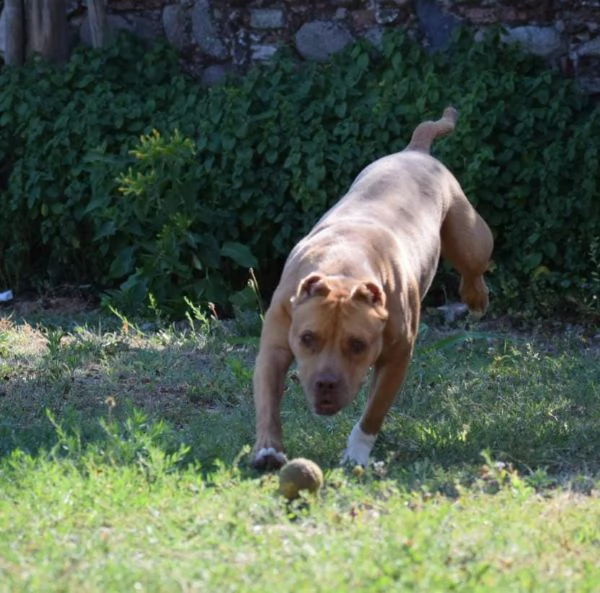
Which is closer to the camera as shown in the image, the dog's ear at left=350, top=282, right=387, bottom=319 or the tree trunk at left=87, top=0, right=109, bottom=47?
the dog's ear at left=350, top=282, right=387, bottom=319

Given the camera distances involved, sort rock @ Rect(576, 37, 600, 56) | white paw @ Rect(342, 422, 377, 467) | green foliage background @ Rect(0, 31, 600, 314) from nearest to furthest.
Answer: white paw @ Rect(342, 422, 377, 467)
green foliage background @ Rect(0, 31, 600, 314)
rock @ Rect(576, 37, 600, 56)

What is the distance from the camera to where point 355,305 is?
18.6 feet

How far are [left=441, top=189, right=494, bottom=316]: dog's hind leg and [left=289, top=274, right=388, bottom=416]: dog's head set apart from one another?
2.11 meters

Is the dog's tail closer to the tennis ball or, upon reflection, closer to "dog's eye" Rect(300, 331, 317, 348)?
"dog's eye" Rect(300, 331, 317, 348)

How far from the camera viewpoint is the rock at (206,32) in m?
11.1

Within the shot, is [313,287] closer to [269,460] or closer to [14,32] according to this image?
[269,460]

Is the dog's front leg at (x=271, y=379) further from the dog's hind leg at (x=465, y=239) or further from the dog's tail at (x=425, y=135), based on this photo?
the dog's tail at (x=425, y=135)

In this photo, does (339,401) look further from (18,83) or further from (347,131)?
(18,83)

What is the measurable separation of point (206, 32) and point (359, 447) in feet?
18.9

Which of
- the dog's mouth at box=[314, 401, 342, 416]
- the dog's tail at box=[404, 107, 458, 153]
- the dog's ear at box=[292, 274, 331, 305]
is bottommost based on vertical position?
the dog's tail at box=[404, 107, 458, 153]

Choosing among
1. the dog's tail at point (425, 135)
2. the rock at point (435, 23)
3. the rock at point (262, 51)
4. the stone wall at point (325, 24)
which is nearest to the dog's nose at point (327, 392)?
the dog's tail at point (425, 135)

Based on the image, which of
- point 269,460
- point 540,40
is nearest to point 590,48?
point 540,40

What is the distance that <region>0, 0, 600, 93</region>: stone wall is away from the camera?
9.85m

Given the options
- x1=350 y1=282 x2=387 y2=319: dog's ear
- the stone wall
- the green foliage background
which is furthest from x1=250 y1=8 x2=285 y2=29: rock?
x1=350 y1=282 x2=387 y2=319: dog's ear
